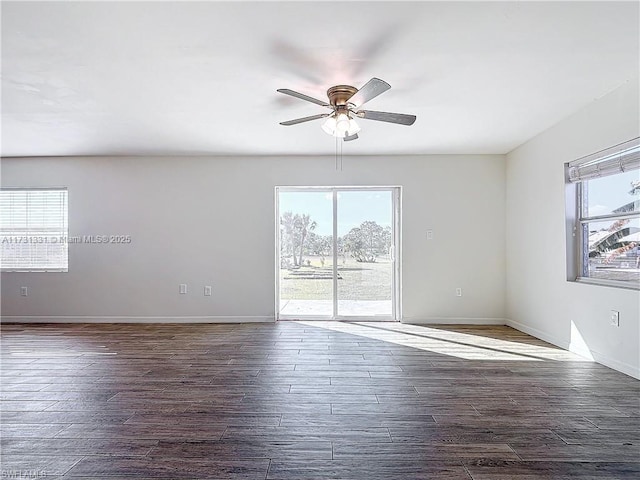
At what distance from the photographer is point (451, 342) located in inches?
179

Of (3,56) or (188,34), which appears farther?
(3,56)

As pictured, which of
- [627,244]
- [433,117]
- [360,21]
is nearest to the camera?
[360,21]

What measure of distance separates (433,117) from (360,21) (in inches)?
76.7

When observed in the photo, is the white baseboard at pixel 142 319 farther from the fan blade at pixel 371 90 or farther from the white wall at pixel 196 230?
the fan blade at pixel 371 90

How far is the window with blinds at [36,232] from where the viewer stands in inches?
229

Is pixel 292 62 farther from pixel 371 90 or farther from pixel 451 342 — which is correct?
pixel 451 342

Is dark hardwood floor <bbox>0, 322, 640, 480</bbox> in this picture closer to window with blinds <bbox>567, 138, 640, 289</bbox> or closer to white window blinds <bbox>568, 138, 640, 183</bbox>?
window with blinds <bbox>567, 138, 640, 289</bbox>

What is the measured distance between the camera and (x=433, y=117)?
405cm

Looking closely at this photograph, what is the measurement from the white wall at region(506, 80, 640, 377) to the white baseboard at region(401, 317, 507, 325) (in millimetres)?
250

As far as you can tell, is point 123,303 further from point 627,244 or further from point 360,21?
point 627,244

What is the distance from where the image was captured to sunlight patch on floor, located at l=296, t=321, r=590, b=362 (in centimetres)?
396

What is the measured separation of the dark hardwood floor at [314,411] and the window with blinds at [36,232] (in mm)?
1886

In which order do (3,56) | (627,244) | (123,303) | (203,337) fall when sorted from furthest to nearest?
1. (123,303)
2. (203,337)
3. (627,244)
4. (3,56)

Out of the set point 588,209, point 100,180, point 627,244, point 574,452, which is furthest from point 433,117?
point 100,180
